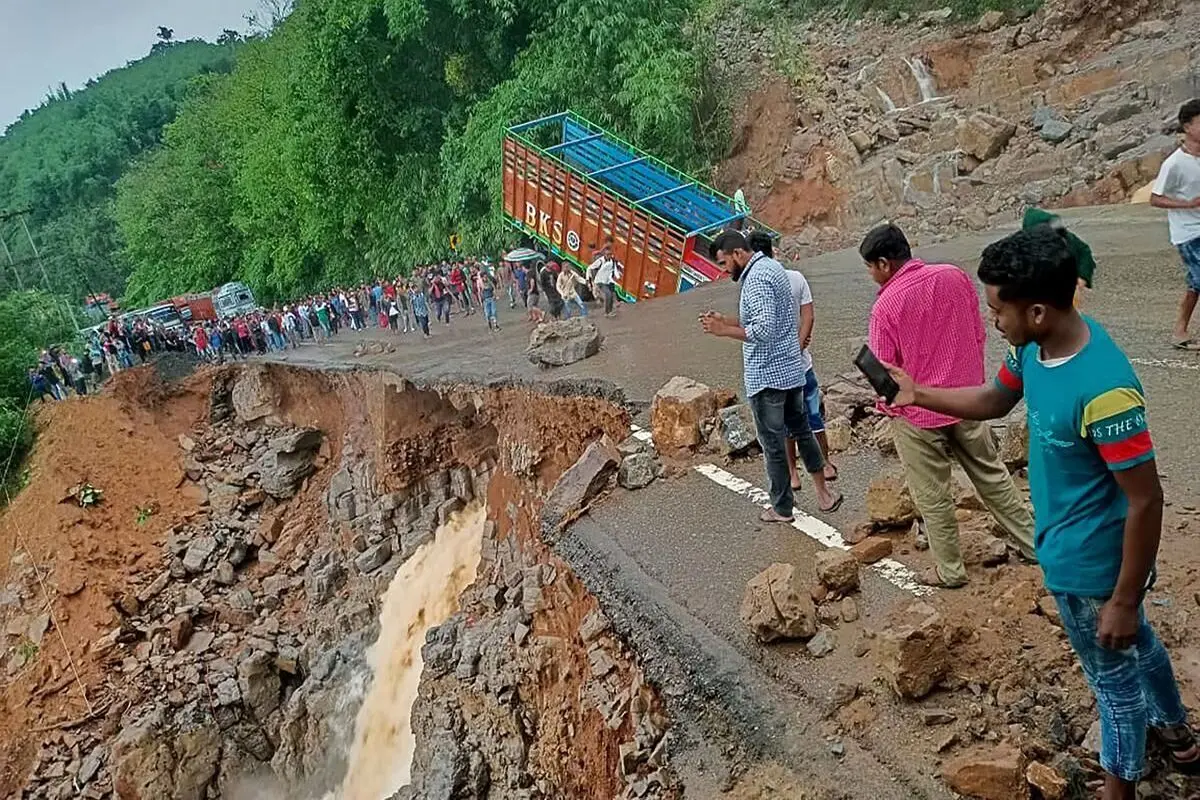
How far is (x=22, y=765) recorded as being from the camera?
Result: 1195cm

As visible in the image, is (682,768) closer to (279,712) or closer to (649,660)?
(649,660)

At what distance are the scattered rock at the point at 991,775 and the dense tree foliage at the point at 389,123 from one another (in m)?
15.3

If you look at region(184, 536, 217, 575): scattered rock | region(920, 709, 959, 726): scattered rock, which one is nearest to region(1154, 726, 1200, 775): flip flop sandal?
region(920, 709, 959, 726): scattered rock

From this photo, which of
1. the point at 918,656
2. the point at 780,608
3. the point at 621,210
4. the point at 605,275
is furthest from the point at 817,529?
the point at 621,210

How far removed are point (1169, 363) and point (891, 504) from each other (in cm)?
290

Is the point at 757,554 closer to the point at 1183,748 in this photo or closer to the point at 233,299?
the point at 1183,748

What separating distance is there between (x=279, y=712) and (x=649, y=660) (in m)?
9.84

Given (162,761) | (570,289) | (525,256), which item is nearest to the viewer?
(162,761)

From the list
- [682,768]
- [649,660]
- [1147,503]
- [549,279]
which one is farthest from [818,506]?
[549,279]

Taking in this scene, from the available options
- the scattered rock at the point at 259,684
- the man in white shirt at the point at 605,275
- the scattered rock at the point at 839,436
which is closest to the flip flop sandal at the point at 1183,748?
the scattered rock at the point at 839,436

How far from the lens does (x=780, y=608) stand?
391cm

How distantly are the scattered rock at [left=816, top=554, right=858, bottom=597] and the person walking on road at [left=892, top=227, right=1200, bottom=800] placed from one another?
5.42 ft

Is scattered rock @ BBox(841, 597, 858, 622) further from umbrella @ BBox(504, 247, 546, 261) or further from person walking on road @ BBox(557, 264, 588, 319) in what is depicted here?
umbrella @ BBox(504, 247, 546, 261)

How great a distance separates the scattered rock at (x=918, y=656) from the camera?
329cm
